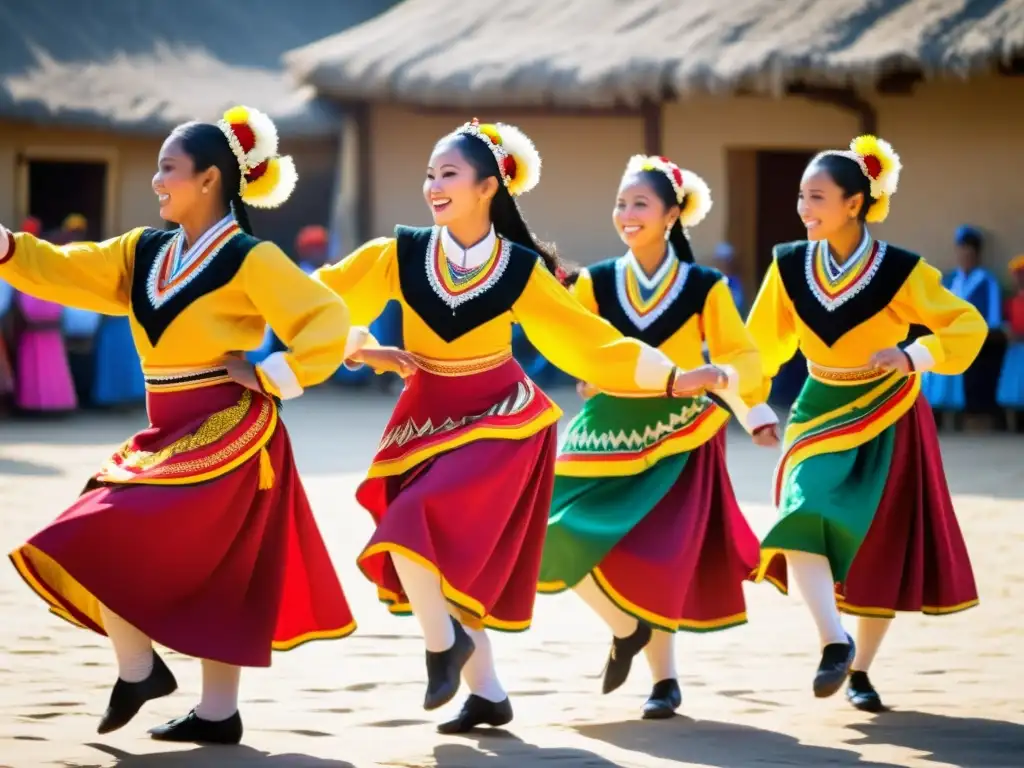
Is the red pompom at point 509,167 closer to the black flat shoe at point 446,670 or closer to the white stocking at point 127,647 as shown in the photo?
the black flat shoe at point 446,670

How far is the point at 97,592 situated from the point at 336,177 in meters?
14.0

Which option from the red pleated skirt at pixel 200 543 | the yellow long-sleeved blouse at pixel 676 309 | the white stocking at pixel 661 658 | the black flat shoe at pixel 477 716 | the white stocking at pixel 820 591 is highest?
the yellow long-sleeved blouse at pixel 676 309

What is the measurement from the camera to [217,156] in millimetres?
5273

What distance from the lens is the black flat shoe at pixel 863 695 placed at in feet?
19.7

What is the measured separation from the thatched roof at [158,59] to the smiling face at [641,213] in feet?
37.7

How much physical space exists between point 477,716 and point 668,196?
185cm

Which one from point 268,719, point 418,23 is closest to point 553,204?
point 418,23

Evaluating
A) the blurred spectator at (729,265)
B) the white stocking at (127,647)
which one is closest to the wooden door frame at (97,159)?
the blurred spectator at (729,265)

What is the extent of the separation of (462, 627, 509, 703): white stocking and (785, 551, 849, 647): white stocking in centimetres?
100

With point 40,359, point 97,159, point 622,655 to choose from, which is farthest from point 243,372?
point 97,159

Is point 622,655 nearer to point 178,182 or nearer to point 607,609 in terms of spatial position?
point 607,609

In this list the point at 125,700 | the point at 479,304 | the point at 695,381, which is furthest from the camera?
the point at 695,381

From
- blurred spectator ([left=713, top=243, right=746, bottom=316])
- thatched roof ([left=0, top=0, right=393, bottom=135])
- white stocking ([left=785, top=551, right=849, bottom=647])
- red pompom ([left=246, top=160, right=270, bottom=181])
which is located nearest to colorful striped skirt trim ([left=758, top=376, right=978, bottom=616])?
white stocking ([left=785, top=551, right=849, bottom=647])

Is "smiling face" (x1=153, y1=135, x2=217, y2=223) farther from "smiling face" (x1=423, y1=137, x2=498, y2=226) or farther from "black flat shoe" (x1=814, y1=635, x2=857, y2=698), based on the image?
"black flat shoe" (x1=814, y1=635, x2=857, y2=698)
